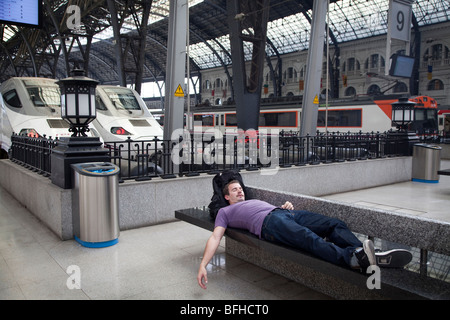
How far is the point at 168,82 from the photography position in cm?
869

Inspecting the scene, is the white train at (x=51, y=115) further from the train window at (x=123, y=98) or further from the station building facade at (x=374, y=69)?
the station building facade at (x=374, y=69)

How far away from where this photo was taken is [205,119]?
33500 mm

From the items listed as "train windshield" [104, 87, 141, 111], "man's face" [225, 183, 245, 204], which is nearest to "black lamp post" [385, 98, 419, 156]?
"man's face" [225, 183, 245, 204]

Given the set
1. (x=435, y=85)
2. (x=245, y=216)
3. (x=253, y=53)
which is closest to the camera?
(x=245, y=216)

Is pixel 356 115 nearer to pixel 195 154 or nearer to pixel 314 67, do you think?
pixel 314 67

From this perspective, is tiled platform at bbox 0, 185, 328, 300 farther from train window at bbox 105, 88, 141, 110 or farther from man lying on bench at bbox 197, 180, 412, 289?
train window at bbox 105, 88, 141, 110

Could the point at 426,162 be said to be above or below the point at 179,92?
below

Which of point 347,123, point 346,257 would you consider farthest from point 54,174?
point 347,123

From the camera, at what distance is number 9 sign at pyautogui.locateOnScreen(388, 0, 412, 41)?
9.79 metres

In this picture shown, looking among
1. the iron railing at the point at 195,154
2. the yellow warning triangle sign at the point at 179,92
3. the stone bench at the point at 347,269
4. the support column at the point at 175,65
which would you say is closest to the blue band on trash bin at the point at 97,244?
the stone bench at the point at 347,269

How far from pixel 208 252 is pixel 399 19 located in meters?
9.29

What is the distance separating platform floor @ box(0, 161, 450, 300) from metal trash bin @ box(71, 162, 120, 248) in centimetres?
17

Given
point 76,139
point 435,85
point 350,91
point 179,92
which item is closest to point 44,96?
point 179,92

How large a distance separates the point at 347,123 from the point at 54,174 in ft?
67.9
